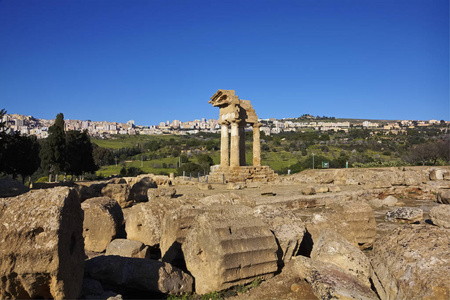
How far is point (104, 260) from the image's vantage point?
473cm

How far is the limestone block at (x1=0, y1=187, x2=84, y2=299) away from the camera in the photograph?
3383mm

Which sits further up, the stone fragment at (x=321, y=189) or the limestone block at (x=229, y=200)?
the limestone block at (x=229, y=200)

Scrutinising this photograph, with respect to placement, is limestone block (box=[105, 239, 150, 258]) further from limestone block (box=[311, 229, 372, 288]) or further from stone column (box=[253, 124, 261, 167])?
stone column (box=[253, 124, 261, 167])

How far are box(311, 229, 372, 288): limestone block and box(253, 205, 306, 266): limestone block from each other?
1.48ft

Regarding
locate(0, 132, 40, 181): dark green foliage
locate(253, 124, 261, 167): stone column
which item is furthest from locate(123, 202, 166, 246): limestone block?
locate(0, 132, 40, 181): dark green foliage

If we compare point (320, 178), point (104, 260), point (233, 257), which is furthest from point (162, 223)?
point (320, 178)

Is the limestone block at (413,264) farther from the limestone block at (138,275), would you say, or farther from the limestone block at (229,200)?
the limestone block at (229,200)

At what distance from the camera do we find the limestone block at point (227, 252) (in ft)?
15.1

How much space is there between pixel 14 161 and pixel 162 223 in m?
26.7

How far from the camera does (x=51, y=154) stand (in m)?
31.6

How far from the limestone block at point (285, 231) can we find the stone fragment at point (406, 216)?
14.7 ft

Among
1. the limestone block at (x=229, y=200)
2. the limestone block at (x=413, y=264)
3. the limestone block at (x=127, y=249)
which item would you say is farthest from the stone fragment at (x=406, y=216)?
the limestone block at (x=127, y=249)

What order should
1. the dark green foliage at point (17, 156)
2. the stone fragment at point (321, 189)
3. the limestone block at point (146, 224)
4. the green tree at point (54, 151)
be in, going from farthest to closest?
the green tree at point (54, 151)
the dark green foliage at point (17, 156)
the stone fragment at point (321, 189)
the limestone block at point (146, 224)

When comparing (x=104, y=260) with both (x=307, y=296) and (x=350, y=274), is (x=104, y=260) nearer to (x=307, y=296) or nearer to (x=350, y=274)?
(x=307, y=296)
